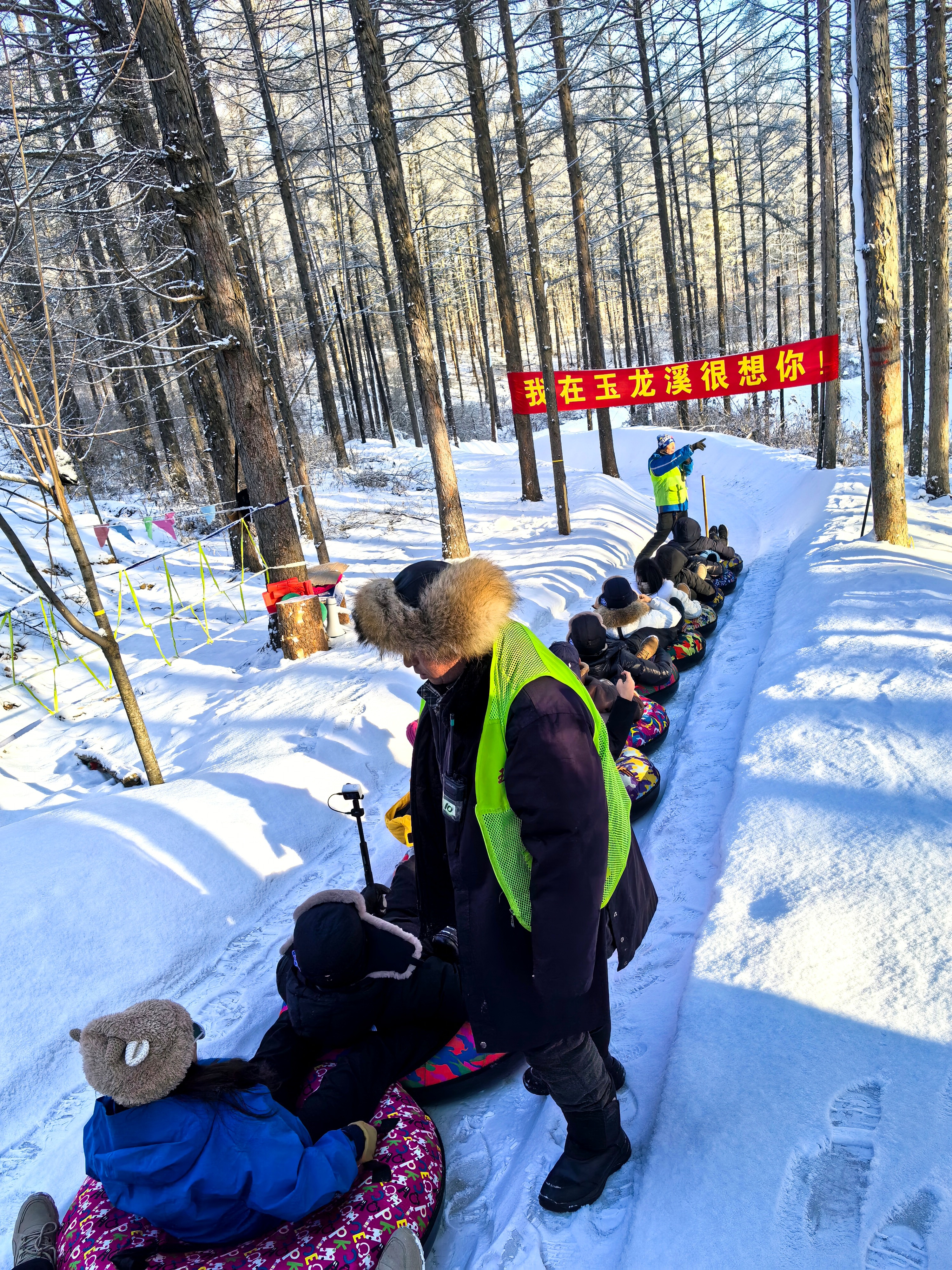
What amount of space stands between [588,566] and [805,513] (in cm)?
425

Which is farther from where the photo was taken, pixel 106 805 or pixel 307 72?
pixel 307 72

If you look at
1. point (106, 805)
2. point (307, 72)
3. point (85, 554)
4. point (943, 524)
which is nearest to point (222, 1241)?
point (106, 805)

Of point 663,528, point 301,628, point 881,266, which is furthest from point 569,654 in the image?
point 881,266

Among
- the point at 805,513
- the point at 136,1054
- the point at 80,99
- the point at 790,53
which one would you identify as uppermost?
the point at 790,53

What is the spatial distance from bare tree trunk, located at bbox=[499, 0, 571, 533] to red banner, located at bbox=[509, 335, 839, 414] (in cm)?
75

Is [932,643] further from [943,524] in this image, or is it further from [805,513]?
[805,513]

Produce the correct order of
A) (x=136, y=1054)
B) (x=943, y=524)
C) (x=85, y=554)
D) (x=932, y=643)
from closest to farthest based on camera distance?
(x=136, y=1054)
(x=85, y=554)
(x=932, y=643)
(x=943, y=524)

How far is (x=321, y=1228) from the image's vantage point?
214cm

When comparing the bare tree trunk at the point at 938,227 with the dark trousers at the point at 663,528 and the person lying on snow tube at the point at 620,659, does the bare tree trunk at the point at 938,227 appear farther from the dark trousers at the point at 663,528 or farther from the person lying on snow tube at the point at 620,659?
the person lying on snow tube at the point at 620,659

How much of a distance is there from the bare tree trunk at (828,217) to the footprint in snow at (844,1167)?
40.2 feet

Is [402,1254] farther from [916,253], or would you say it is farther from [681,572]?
[916,253]

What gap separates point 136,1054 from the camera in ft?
6.03

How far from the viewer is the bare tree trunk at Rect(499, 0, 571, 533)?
435 inches

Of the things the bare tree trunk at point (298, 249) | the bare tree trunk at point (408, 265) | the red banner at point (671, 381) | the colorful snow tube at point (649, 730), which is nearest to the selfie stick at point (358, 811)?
the colorful snow tube at point (649, 730)
